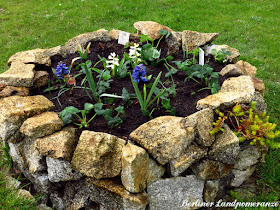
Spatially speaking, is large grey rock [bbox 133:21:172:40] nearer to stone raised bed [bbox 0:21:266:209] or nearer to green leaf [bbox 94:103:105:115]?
stone raised bed [bbox 0:21:266:209]

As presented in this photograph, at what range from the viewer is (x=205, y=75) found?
3047mm

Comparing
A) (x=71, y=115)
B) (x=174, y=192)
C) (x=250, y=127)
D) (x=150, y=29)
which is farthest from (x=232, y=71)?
(x=71, y=115)

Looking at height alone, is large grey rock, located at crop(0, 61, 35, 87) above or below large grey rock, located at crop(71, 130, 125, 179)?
above

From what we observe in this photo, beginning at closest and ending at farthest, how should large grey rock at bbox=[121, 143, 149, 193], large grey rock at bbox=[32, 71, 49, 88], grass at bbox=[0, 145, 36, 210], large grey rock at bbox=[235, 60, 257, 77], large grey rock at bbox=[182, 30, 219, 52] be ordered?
large grey rock at bbox=[121, 143, 149, 193]
grass at bbox=[0, 145, 36, 210]
large grey rock at bbox=[32, 71, 49, 88]
large grey rock at bbox=[235, 60, 257, 77]
large grey rock at bbox=[182, 30, 219, 52]

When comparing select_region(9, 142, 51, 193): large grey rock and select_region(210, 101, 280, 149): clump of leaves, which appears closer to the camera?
select_region(210, 101, 280, 149): clump of leaves

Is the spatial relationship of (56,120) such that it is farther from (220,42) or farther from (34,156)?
(220,42)

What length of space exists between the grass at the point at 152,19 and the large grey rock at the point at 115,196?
9.97 feet

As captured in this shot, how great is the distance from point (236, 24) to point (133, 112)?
438cm

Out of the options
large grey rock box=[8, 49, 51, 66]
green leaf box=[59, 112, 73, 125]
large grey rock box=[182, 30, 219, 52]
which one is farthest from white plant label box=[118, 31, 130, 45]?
green leaf box=[59, 112, 73, 125]

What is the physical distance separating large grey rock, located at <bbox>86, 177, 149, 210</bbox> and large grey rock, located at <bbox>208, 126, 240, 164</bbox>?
679mm

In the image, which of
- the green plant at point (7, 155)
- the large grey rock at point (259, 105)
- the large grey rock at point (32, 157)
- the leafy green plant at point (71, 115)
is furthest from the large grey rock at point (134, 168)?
the green plant at point (7, 155)

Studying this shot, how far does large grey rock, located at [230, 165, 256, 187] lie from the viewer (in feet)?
8.66

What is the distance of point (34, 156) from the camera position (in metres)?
2.42

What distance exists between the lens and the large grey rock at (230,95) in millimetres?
2465
